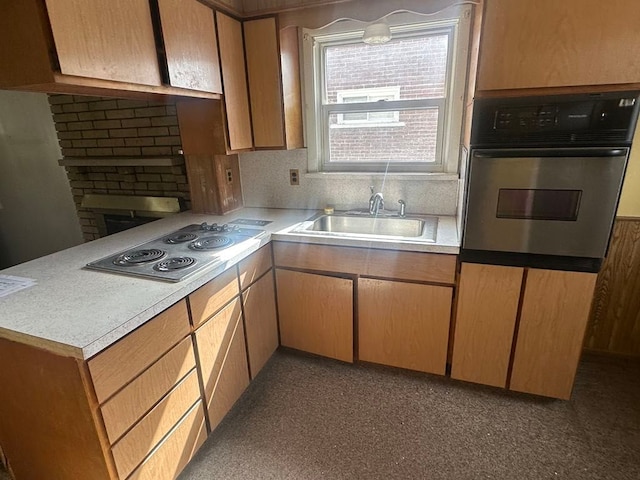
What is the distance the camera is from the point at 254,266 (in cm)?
188

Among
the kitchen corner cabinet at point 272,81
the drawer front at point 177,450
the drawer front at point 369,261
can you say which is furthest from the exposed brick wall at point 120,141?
the drawer front at point 177,450

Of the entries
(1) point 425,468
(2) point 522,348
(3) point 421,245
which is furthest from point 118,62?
(2) point 522,348

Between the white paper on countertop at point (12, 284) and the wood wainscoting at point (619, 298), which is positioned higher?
the white paper on countertop at point (12, 284)

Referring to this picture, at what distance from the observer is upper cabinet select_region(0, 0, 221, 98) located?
110 cm

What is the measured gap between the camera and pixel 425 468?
59.6 inches

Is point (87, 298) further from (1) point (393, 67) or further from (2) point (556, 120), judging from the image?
(1) point (393, 67)

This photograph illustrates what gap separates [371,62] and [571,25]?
1.13 metres

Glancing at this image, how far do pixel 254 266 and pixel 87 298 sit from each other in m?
0.81

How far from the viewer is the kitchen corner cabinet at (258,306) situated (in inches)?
72.2

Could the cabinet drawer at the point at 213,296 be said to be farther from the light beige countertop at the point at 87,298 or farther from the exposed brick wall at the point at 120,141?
the exposed brick wall at the point at 120,141

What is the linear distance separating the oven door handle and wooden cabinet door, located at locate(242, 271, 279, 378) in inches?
50.8

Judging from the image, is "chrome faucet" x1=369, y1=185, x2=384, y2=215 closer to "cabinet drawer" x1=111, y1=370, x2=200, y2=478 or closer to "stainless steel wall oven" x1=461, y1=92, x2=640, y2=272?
"stainless steel wall oven" x1=461, y1=92, x2=640, y2=272

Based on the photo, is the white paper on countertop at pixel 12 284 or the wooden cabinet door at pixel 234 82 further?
the wooden cabinet door at pixel 234 82

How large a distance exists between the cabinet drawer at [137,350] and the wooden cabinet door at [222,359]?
151 millimetres
